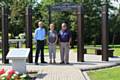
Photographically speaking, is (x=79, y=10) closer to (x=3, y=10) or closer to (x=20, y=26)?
(x=3, y=10)

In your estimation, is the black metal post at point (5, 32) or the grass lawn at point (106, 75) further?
the black metal post at point (5, 32)

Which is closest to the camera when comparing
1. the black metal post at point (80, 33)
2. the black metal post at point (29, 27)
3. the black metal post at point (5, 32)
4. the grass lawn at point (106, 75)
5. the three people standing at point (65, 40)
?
the grass lawn at point (106, 75)

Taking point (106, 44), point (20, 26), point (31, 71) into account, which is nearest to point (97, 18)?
point (20, 26)

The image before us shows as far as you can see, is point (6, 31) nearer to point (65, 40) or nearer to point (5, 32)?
point (5, 32)

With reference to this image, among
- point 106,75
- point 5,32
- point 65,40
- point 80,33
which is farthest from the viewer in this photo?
point 80,33

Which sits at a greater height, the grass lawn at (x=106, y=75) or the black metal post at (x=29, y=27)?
the black metal post at (x=29, y=27)

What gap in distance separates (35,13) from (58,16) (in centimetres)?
1584

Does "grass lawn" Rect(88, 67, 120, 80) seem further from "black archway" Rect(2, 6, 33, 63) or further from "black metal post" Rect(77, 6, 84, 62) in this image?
"black archway" Rect(2, 6, 33, 63)

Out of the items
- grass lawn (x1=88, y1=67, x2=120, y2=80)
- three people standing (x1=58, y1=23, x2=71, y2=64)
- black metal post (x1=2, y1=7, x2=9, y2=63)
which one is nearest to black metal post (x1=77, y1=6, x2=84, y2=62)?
three people standing (x1=58, y1=23, x2=71, y2=64)

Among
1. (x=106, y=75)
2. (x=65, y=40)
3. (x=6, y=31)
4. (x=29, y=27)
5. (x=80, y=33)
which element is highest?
(x=29, y=27)

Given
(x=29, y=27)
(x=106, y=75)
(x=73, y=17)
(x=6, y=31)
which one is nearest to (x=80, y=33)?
(x=29, y=27)

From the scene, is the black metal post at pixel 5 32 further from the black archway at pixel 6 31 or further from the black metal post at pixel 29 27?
the black metal post at pixel 29 27

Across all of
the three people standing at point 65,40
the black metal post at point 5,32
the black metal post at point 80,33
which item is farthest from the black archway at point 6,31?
the black metal post at point 80,33

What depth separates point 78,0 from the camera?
2135 inches
